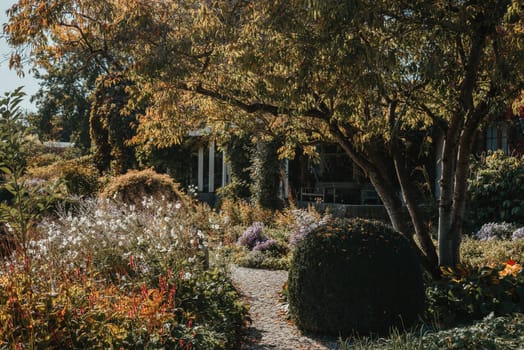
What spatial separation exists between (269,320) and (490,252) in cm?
414

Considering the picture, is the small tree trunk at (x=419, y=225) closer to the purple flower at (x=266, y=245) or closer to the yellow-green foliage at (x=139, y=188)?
the purple flower at (x=266, y=245)

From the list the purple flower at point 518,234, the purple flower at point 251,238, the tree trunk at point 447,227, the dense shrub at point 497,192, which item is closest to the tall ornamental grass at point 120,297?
the tree trunk at point 447,227

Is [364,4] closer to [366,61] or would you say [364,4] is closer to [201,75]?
[366,61]

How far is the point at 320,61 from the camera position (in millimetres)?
5152

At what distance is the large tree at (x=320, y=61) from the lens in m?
4.84

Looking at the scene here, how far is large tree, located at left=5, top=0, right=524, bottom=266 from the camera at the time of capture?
484 centimetres

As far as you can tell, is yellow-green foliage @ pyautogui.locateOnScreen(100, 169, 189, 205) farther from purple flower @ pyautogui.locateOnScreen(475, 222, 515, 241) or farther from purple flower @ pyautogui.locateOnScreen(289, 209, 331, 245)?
purple flower @ pyautogui.locateOnScreen(475, 222, 515, 241)

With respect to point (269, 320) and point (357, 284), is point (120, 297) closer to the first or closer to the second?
point (269, 320)

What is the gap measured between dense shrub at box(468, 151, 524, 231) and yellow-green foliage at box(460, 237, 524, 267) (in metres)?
2.33

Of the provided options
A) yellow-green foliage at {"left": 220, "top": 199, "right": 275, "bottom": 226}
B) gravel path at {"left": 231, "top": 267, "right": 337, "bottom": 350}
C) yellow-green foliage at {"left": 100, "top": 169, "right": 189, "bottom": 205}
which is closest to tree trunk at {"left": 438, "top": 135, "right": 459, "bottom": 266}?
gravel path at {"left": 231, "top": 267, "right": 337, "bottom": 350}

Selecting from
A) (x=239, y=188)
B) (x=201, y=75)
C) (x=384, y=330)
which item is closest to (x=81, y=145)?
(x=239, y=188)

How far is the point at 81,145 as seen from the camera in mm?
33938

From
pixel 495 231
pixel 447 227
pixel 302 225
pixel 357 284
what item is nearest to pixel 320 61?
pixel 357 284

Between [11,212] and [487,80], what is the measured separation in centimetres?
508
